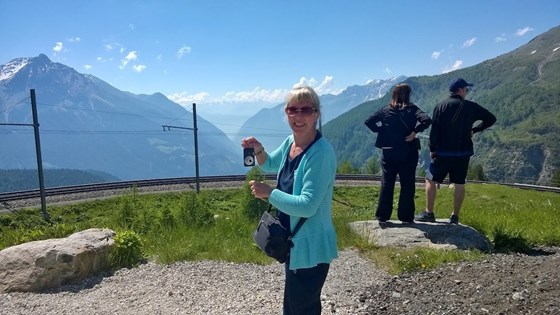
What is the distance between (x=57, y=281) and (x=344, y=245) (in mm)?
4305

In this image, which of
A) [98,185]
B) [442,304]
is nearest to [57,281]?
[442,304]

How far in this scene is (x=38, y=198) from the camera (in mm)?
24031

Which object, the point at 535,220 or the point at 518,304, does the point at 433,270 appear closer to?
the point at 518,304

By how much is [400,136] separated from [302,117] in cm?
427

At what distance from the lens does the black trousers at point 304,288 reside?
9.61ft

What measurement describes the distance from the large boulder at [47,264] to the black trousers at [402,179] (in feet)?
15.1

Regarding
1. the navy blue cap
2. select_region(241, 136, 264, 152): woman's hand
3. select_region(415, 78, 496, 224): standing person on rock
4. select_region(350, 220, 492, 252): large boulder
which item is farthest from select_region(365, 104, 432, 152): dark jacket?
select_region(241, 136, 264, 152): woman's hand

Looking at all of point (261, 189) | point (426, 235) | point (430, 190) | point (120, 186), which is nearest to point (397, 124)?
point (430, 190)

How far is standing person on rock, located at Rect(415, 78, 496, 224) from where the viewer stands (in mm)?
6699

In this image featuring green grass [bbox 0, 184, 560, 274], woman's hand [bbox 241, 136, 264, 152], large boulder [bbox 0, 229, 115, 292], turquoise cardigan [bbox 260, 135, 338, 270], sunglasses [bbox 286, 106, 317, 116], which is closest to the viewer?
turquoise cardigan [bbox 260, 135, 338, 270]

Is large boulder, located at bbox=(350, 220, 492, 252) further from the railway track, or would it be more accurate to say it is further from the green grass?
the railway track

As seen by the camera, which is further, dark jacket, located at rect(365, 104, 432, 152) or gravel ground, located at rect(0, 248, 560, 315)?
dark jacket, located at rect(365, 104, 432, 152)

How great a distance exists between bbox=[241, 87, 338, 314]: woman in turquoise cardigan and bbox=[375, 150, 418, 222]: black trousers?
4243mm

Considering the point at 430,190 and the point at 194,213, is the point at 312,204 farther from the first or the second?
the point at 194,213
